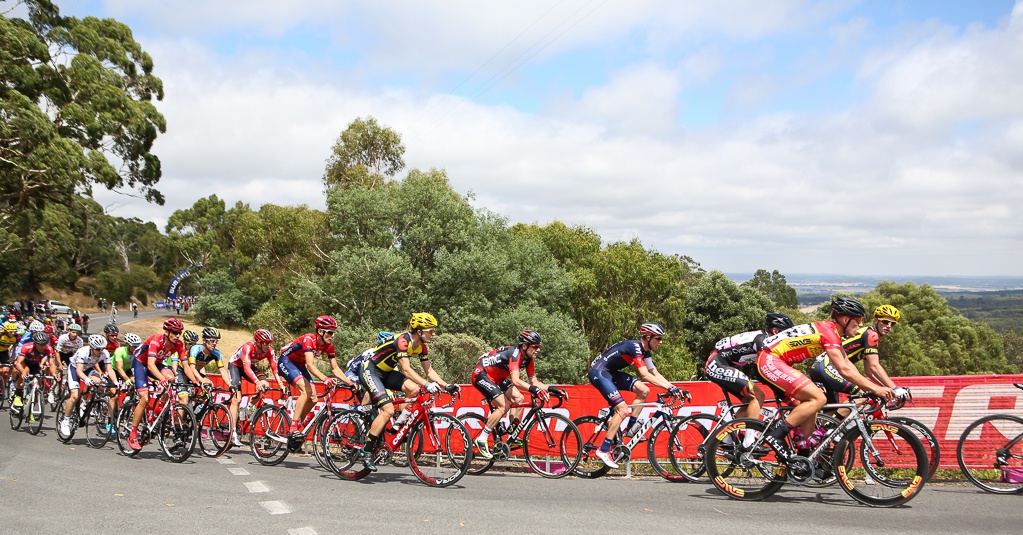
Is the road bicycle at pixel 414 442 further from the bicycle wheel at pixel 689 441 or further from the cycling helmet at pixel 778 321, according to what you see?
the cycling helmet at pixel 778 321

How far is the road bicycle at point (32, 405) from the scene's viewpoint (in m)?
13.6

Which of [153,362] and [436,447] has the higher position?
[153,362]

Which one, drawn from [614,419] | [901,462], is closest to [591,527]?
[614,419]

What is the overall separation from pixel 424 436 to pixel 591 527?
3.20 m

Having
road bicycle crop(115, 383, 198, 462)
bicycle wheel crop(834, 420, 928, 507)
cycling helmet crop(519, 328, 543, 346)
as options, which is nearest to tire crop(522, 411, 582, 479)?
cycling helmet crop(519, 328, 543, 346)

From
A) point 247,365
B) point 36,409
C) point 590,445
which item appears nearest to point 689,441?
point 590,445

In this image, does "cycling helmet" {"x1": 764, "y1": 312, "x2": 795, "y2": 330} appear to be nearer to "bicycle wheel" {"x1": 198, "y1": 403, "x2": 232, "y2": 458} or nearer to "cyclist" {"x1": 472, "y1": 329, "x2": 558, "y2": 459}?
"cyclist" {"x1": 472, "y1": 329, "x2": 558, "y2": 459}

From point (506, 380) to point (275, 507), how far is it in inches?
143

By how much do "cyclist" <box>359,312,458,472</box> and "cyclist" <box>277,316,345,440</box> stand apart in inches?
26.5

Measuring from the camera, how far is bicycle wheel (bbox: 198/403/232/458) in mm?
10930

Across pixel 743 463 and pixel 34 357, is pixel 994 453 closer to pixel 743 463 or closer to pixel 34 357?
pixel 743 463

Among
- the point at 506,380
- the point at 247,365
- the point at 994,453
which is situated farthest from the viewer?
the point at 247,365

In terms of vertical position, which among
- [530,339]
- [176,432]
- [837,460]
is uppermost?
[530,339]

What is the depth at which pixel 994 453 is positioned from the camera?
25.1 feet
